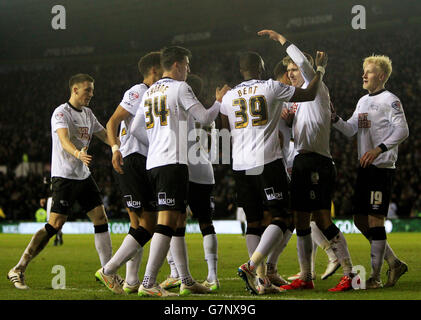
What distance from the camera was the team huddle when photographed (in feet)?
21.9

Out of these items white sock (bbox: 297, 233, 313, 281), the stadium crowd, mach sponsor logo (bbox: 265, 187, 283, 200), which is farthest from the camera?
the stadium crowd

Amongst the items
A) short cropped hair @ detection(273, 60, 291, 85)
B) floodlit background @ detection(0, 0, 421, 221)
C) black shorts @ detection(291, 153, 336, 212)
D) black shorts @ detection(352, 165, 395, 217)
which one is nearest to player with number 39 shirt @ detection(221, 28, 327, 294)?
black shorts @ detection(291, 153, 336, 212)

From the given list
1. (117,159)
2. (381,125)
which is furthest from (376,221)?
(117,159)

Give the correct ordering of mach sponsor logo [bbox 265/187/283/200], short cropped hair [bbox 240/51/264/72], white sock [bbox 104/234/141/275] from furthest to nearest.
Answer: short cropped hair [bbox 240/51/264/72] → mach sponsor logo [bbox 265/187/283/200] → white sock [bbox 104/234/141/275]

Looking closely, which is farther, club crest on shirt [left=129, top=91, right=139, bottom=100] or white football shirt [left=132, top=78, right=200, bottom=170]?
club crest on shirt [left=129, top=91, right=139, bottom=100]

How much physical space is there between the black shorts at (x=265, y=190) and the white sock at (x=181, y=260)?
2.58 ft

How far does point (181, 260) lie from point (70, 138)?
2.25 metres

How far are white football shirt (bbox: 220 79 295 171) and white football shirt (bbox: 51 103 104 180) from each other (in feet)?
6.87

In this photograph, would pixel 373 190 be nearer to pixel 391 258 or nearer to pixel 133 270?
pixel 391 258

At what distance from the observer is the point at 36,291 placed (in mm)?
7398

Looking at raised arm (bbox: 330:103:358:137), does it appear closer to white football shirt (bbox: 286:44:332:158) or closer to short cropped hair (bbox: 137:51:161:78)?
white football shirt (bbox: 286:44:332:158)

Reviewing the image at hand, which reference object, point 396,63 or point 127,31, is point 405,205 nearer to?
point 396,63

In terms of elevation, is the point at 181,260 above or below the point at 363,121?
below

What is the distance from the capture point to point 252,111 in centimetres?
→ 699
